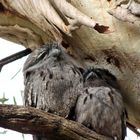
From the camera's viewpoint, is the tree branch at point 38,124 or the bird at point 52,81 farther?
the bird at point 52,81

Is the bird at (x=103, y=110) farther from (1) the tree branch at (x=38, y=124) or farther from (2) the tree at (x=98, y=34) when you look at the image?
(1) the tree branch at (x=38, y=124)

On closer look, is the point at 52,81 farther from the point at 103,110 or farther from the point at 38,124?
the point at 38,124

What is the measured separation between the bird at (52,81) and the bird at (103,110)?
5 centimetres

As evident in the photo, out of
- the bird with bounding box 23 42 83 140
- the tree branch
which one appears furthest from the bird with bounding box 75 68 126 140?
the tree branch

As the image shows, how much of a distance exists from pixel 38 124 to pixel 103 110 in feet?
1.51

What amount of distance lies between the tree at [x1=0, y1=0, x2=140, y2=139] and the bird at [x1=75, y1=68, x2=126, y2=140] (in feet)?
0.24

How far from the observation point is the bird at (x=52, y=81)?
222 cm

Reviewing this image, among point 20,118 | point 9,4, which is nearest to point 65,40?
point 9,4

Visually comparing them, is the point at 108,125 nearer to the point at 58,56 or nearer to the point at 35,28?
the point at 58,56

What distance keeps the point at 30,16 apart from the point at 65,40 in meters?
0.23

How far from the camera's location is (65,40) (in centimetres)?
241

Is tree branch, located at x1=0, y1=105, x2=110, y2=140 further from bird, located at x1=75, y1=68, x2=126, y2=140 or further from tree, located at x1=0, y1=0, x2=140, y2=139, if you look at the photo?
tree, located at x1=0, y1=0, x2=140, y2=139

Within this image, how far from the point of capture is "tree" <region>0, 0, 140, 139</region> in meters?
2.18

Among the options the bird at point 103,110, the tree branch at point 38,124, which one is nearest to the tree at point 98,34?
the bird at point 103,110
